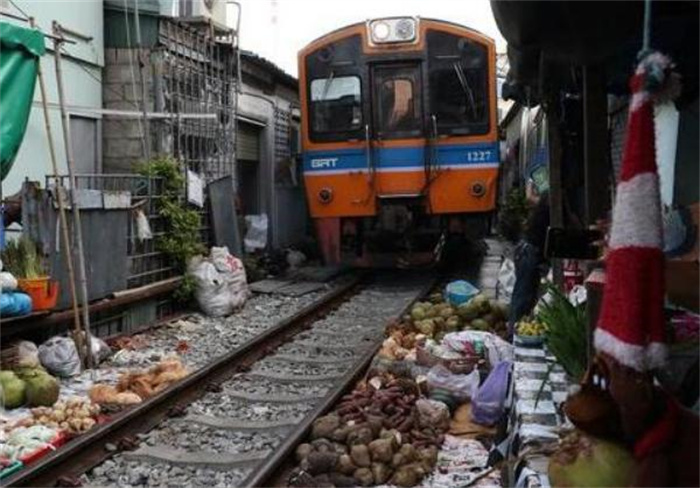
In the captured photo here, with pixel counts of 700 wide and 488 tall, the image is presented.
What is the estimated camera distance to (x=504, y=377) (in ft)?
17.3

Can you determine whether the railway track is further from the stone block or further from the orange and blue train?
the stone block

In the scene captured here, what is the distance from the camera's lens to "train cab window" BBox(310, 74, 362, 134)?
12078mm

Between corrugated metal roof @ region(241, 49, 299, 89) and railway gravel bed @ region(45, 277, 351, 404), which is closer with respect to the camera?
railway gravel bed @ region(45, 277, 351, 404)

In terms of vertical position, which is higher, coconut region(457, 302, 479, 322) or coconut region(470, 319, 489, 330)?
coconut region(457, 302, 479, 322)

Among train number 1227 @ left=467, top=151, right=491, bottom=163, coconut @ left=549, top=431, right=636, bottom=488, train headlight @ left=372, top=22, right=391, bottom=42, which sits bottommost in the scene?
coconut @ left=549, top=431, right=636, bottom=488

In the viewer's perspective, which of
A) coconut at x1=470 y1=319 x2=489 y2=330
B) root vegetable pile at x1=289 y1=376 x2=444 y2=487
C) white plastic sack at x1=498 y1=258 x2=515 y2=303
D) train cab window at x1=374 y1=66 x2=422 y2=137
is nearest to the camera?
root vegetable pile at x1=289 y1=376 x2=444 y2=487

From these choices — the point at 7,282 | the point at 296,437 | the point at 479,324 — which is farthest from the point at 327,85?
the point at 296,437

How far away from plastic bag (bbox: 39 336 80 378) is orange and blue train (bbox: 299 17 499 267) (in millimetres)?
5683

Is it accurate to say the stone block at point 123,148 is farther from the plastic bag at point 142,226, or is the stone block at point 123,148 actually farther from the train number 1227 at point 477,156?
the train number 1227 at point 477,156

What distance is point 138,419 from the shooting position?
5582 mm

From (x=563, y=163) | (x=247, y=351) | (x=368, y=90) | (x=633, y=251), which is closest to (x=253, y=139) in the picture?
(x=368, y=90)

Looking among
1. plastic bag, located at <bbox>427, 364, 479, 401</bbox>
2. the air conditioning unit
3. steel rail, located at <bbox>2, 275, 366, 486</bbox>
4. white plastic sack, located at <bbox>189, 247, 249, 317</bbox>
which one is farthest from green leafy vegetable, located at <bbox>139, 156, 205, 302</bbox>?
plastic bag, located at <bbox>427, 364, 479, 401</bbox>

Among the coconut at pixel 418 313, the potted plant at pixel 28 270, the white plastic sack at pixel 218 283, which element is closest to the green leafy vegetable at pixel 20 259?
the potted plant at pixel 28 270

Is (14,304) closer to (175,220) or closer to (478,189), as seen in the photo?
(175,220)
